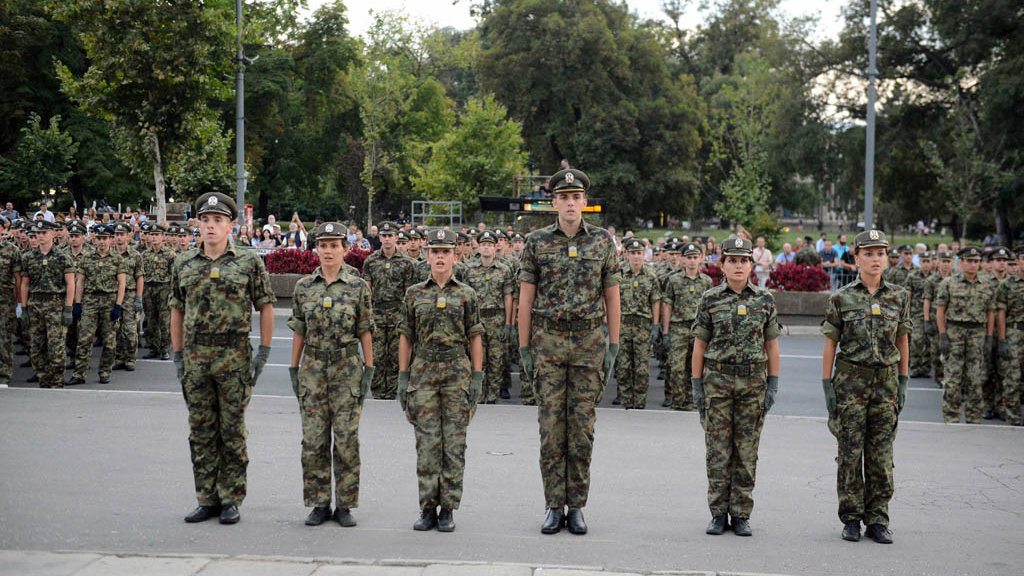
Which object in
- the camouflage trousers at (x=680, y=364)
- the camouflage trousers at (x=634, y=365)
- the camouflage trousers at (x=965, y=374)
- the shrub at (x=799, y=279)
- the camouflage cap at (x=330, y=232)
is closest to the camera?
the camouflage cap at (x=330, y=232)

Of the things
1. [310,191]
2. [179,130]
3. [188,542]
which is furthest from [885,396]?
[310,191]

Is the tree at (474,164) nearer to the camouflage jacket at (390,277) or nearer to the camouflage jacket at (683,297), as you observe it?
the camouflage jacket at (683,297)

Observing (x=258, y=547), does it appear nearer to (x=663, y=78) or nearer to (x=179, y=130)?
(x=179, y=130)

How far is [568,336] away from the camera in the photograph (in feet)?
25.0

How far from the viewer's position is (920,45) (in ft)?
144

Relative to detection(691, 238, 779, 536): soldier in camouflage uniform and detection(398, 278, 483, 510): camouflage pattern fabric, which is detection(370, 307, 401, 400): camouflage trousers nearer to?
detection(398, 278, 483, 510): camouflage pattern fabric

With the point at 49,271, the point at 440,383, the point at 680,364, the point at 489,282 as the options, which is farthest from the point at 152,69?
the point at 440,383

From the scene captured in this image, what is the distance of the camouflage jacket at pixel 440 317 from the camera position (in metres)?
8.02

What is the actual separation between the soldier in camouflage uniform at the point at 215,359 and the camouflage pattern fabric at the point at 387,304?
6.09 m

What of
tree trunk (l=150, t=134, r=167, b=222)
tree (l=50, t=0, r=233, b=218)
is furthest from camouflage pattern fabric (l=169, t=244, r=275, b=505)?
tree trunk (l=150, t=134, r=167, b=222)

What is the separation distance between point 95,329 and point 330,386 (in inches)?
357

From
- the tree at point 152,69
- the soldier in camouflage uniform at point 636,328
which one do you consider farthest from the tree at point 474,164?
the soldier in camouflage uniform at point 636,328

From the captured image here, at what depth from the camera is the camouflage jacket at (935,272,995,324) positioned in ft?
44.3

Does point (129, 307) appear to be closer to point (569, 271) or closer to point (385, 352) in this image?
point (385, 352)
